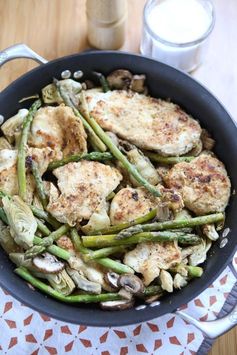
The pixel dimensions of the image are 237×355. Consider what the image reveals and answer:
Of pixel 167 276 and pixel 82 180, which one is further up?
pixel 82 180

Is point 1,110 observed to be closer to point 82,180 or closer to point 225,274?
Result: point 82,180

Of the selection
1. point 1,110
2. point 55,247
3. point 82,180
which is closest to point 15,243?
point 55,247

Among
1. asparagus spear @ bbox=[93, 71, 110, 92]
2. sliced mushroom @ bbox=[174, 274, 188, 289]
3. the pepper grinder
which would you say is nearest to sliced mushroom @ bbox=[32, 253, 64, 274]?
sliced mushroom @ bbox=[174, 274, 188, 289]

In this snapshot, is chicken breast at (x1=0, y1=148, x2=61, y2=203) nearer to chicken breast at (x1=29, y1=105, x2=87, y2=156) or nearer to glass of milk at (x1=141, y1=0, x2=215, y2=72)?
chicken breast at (x1=29, y1=105, x2=87, y2=156)

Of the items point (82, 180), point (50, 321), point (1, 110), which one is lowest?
point (50, 321)

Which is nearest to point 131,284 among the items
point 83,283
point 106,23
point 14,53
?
point 83,283

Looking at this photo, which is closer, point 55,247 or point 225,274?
point 55,247

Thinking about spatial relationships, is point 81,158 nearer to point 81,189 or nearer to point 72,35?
point 81,189
